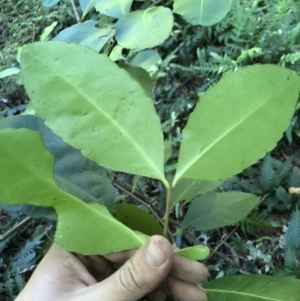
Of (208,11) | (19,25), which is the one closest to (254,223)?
(208,11)

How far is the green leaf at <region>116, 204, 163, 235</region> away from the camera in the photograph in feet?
2.23

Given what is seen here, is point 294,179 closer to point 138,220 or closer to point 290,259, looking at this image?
point 290,259

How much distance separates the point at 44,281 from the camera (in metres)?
0.85

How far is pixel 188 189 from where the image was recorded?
26.9 inches

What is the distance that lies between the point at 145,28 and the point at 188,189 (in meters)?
0.27

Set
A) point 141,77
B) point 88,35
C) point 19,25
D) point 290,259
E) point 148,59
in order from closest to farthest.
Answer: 1. point 88,35
2. point 141,77
3. point 148,59
4. point 290,259
5. point 19,25

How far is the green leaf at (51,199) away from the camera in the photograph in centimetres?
51

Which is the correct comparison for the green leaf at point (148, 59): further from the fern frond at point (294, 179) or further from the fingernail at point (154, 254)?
the fern frond at point (294, 179)

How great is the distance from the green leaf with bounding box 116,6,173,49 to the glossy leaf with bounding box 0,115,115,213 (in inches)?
8.0

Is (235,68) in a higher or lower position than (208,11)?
lower

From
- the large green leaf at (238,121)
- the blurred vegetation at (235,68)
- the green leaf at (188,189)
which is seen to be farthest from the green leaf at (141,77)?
the blurred vegetation at (235,68)

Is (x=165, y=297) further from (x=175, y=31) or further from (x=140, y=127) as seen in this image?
(x=175, y=31)

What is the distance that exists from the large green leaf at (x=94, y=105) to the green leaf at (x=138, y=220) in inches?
7.4

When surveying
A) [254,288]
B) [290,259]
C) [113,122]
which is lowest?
[290,259]
